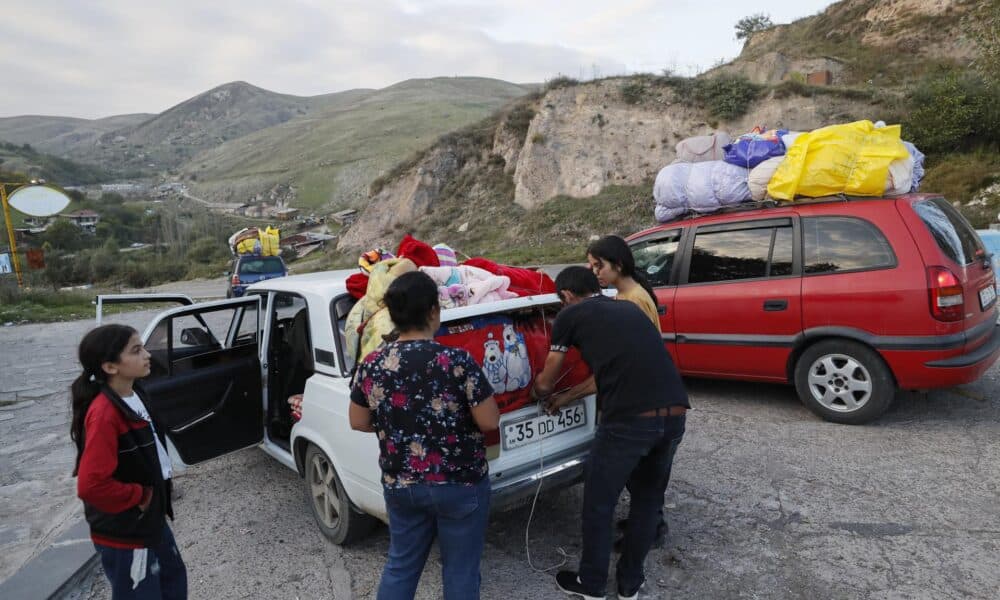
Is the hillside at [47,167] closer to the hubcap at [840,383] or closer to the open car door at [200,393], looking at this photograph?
the open car door at [200,393]

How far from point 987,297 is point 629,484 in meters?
3.91

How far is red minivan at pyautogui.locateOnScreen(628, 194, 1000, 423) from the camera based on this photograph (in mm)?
4258

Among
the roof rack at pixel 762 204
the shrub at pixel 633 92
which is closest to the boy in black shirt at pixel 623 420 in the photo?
the roof rack at pixel 762 204

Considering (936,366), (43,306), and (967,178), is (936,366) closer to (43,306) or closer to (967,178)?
(967,178)

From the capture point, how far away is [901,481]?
148 inches

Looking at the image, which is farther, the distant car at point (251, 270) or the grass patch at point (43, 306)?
the distant car at point (251, 270)

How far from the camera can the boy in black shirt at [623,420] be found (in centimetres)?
255

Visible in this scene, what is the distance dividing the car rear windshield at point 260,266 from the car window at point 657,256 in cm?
1379

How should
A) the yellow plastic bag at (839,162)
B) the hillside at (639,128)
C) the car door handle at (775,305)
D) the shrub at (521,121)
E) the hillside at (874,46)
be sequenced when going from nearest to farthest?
the yellow plastic bag at (839,162) → the car door handle at (775,305) → the hillside at (639,128) → the hillside at (874,46) → the shrub at (521,121)

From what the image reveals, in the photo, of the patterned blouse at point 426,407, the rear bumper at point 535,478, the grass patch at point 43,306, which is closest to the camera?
the patterned blouse at point 426,407

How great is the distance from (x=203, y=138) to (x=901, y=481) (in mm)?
227729

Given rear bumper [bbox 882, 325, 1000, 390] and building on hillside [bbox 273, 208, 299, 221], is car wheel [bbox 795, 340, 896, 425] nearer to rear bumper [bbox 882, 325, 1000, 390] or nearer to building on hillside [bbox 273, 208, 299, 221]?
rear bumper [bbox 882, 325, 1000, 390]

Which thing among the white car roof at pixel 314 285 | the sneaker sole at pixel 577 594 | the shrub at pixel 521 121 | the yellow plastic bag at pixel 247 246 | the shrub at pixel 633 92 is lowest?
the sneaker sole at pixel 577 594

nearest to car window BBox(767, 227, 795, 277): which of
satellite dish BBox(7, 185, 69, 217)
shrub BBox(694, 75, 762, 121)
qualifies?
satellite dish BBox(7, 185, 69, 217)
